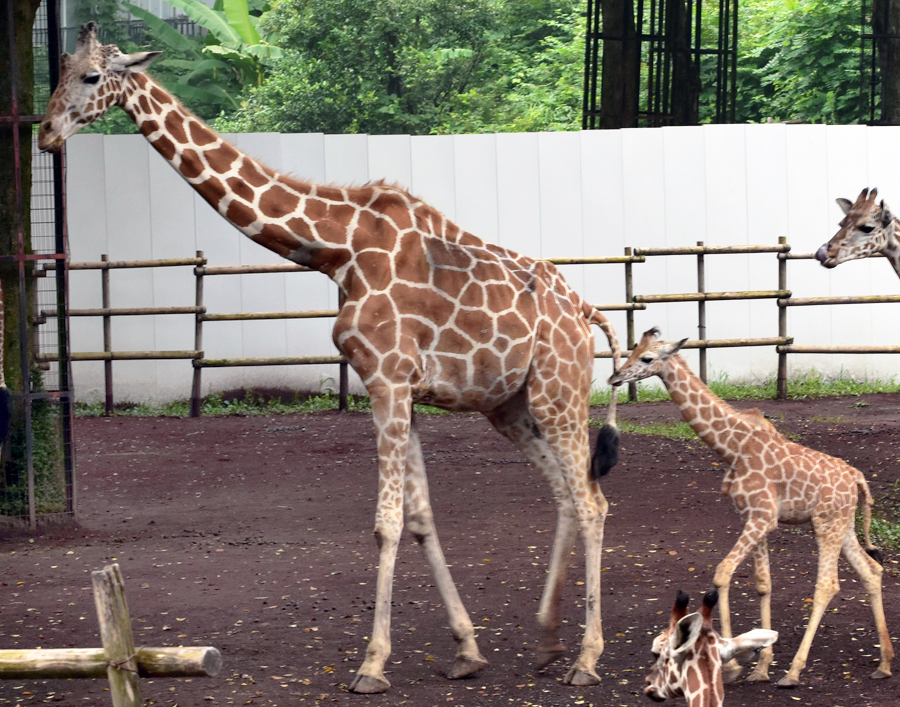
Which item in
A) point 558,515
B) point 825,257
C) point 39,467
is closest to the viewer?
point 558,515

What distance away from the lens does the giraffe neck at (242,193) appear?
439 cm

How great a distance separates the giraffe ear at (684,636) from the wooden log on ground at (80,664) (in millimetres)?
1156

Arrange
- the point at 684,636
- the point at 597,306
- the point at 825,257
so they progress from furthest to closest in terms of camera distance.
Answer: the point at 597,306 → the point at 825,257 → the point at 684,636

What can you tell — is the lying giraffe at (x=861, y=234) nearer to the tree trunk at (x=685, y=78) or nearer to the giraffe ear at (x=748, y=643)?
the giraffe ear at (x=748, y=643)

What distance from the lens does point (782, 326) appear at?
11.4 m

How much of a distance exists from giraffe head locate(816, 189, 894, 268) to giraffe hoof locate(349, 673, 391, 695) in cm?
317

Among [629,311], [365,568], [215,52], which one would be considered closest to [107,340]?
[629,311]

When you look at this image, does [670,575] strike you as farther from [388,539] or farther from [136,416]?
[136,416]

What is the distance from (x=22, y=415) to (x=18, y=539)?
0.73 metres

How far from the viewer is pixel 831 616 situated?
4906 mm

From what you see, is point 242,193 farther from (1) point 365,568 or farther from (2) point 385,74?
(2) point 385,74

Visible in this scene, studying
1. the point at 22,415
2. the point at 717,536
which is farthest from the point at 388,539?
the point at 22,415

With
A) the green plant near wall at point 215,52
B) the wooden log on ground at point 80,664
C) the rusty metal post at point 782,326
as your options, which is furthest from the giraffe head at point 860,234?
the green plant near wall at point 215,52

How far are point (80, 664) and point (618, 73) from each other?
11.5 meters
